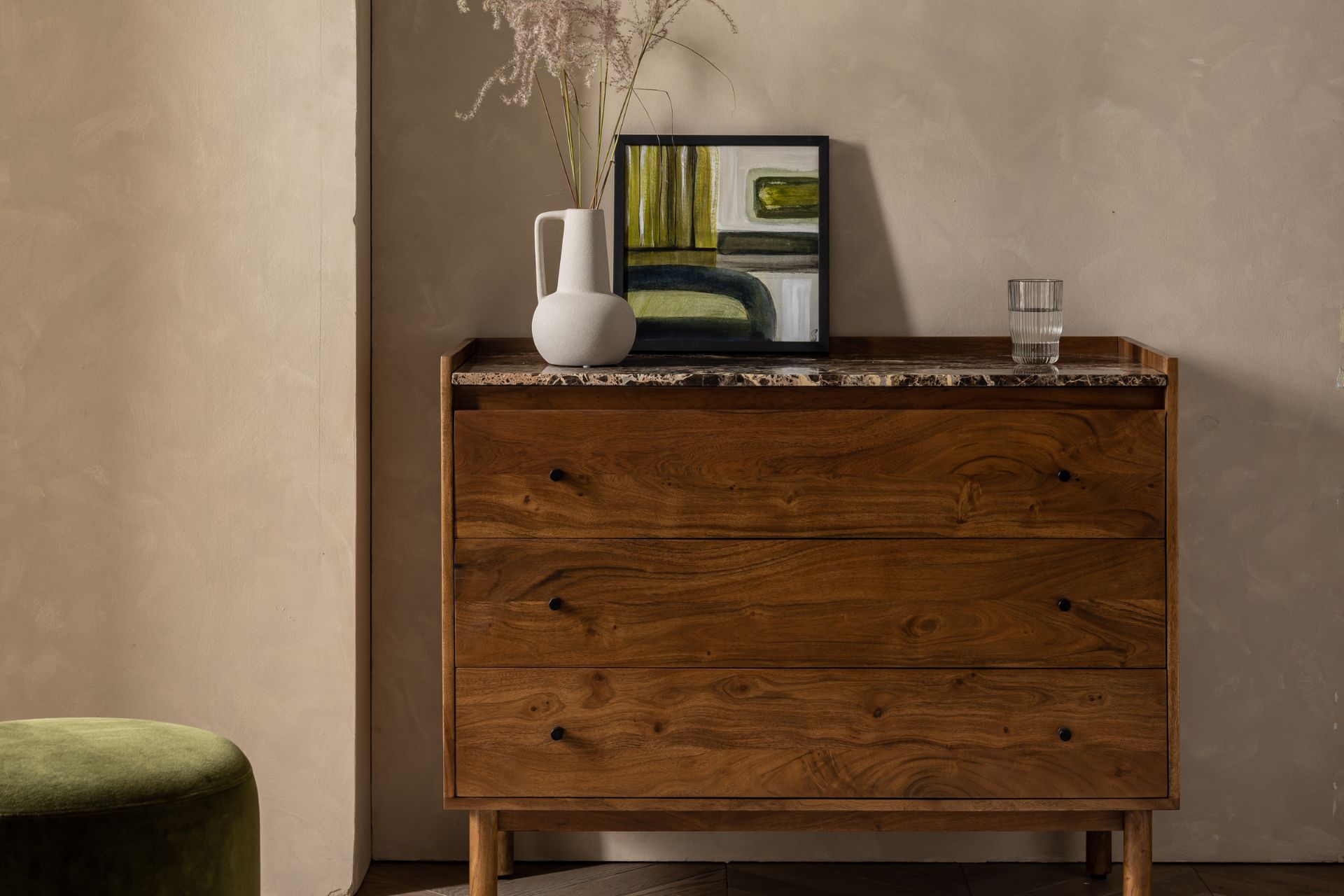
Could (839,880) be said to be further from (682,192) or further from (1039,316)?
(682,192)

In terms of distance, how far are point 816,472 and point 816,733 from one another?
1.37 feet

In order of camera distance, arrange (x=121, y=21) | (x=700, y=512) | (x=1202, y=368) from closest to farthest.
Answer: (x=700, y=512), (x=121, y=21), (x=1202, y=368)

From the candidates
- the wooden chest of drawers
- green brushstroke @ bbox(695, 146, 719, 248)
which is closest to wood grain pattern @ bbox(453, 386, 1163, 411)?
the wooden chest of drawers

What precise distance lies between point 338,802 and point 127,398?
2.76 ft

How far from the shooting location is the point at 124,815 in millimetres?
1448

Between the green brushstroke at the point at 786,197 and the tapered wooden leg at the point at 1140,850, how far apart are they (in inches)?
46.8

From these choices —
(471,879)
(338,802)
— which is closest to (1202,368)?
(471,879)

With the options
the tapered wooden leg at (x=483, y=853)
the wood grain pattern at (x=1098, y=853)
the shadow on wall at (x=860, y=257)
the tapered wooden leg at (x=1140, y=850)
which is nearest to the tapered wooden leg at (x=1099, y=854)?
the wood grain pattern at (x=1098, y=853)

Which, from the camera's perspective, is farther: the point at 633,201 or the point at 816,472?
the point at 633,201

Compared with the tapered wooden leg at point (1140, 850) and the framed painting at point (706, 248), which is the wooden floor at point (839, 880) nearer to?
the tapered wooden leg at point (1140, 850)

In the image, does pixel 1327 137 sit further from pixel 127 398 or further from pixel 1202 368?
pixel 127 398

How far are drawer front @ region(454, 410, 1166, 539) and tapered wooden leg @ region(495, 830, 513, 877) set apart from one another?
29.7 inches

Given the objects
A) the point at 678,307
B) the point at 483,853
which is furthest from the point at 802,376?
the point at 483,853

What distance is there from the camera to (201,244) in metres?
2.19
